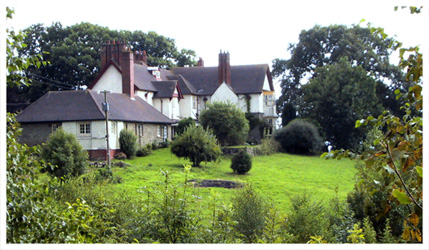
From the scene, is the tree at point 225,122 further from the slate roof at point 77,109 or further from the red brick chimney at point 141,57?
the red brick chimney at point 141,57

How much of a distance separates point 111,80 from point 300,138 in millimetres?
16126

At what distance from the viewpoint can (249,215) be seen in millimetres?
11727

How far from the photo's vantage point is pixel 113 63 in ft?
134

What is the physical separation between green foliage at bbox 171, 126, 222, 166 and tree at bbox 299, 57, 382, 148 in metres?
17.4

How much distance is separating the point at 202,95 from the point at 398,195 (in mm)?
46944

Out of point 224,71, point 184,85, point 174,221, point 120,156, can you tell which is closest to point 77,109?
point 120,156

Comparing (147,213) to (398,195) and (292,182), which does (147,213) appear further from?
(292,182)

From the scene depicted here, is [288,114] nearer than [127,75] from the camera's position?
No

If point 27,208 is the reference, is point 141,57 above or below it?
above

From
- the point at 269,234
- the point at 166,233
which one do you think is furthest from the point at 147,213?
the point at 269,234

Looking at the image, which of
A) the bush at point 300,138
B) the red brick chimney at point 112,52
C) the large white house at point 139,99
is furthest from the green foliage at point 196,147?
the red brick chimney at point 112,52

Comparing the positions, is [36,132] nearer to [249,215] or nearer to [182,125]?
[182,125]

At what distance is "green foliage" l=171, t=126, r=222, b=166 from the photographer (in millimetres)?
30922

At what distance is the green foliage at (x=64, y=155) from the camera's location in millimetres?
21453
